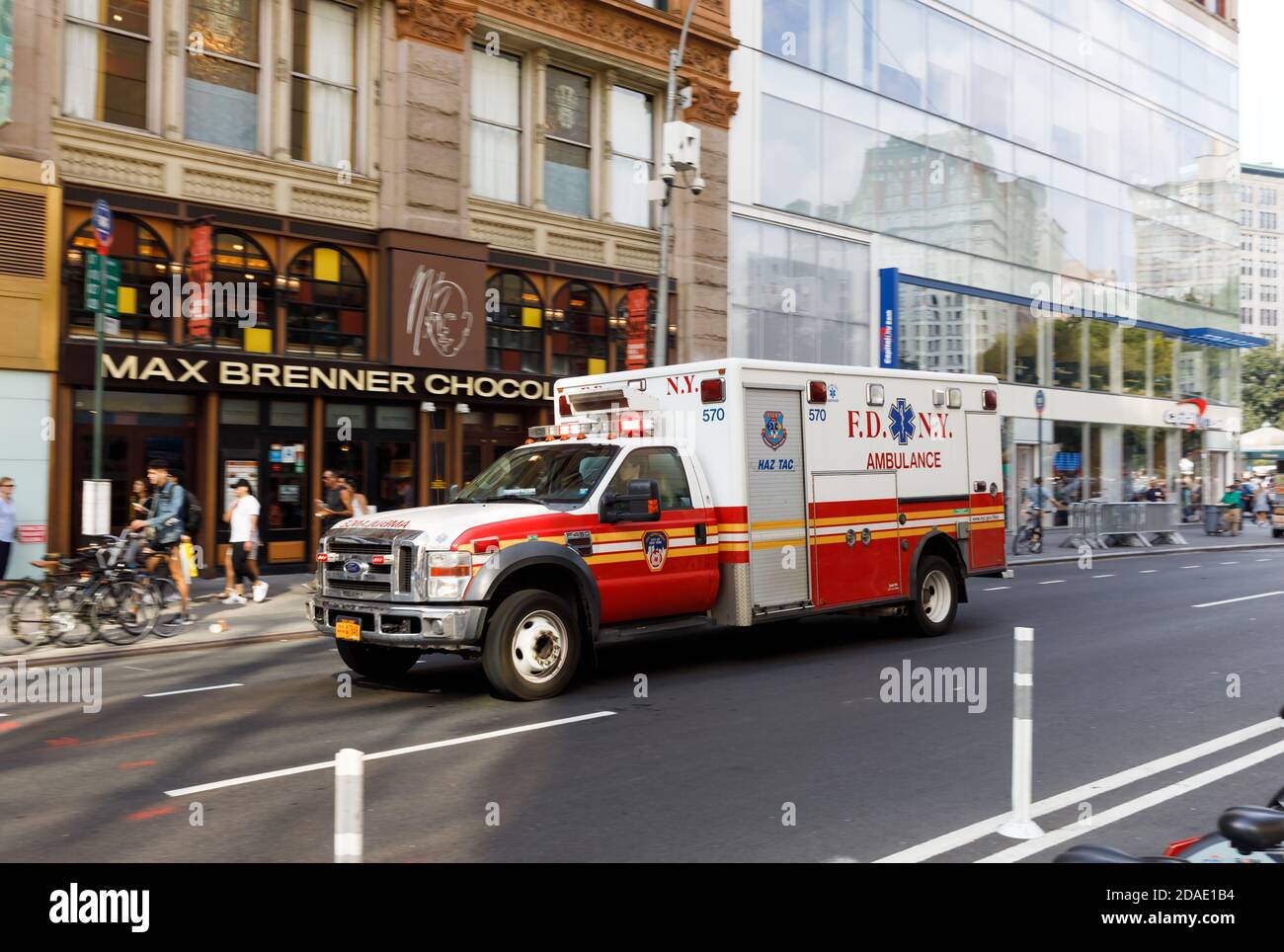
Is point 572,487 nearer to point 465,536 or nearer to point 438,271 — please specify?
point 465,536

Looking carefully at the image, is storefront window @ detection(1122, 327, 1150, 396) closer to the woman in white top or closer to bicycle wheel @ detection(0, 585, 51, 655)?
the woman in white top

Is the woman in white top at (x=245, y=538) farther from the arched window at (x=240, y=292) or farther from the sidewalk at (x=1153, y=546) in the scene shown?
the sidewalk at (x=1153, y=546)

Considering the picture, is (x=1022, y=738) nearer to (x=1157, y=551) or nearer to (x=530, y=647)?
(x=530, y=647)

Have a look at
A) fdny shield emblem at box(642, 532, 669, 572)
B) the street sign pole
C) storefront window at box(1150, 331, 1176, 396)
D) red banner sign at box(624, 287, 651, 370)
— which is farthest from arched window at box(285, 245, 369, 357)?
storefront window at box(1150, 331, 1176, 396)

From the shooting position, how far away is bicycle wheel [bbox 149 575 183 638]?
13312mm

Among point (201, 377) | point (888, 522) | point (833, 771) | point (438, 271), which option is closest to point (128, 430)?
point (201, 377)

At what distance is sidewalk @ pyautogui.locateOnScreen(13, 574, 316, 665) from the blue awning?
4120cm

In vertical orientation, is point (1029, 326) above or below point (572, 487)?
above

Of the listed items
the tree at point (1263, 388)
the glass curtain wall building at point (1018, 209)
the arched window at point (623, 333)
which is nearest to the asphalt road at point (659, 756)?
the arched window at point (623, 333)

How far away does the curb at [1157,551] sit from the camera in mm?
25741

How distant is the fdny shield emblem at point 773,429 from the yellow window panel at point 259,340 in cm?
1174
